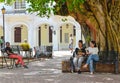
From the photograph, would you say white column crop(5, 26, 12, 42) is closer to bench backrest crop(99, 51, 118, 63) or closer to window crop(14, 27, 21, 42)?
window crop(14, 27, 21, 42)

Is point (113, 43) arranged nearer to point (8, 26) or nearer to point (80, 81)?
point (80, 81)

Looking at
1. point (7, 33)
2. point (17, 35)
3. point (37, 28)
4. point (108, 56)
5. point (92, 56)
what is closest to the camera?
point (92, 56)

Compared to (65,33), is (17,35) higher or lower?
lower

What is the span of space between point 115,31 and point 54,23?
3094 centimetres

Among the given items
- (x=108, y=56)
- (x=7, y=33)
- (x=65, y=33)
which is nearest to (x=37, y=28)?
(x=7, y=33)

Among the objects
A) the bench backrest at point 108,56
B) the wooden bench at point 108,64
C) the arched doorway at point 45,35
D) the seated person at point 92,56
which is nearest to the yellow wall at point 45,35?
the arched doorway at point 45,35

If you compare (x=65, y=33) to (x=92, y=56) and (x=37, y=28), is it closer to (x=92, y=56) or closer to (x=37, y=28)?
(x=37, y=28)

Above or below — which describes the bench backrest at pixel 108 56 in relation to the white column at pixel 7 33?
below

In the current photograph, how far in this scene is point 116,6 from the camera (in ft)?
53.7

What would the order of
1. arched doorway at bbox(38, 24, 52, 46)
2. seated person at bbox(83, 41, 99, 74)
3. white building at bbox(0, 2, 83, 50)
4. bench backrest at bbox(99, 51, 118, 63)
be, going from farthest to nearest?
arched doorway at bbox(38, 24, 52, 46), white building at bbox(0, 2, 83, 50), bench backrest at bbox(99, 51, 118, 63), seated person at bbox(83, 41, 99, 74)

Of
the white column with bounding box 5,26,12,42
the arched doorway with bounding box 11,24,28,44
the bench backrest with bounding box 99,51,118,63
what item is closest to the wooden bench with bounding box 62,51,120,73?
the bench backrest with bounding box 99,51,118,63

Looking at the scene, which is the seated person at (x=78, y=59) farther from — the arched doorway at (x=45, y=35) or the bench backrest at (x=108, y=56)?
the arched doorway at (x=45, y=35)

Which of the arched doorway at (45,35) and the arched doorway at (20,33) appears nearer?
the arched doorway at (45,35)

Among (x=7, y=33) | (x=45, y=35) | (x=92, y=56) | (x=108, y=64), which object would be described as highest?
(x=7, y=33)
